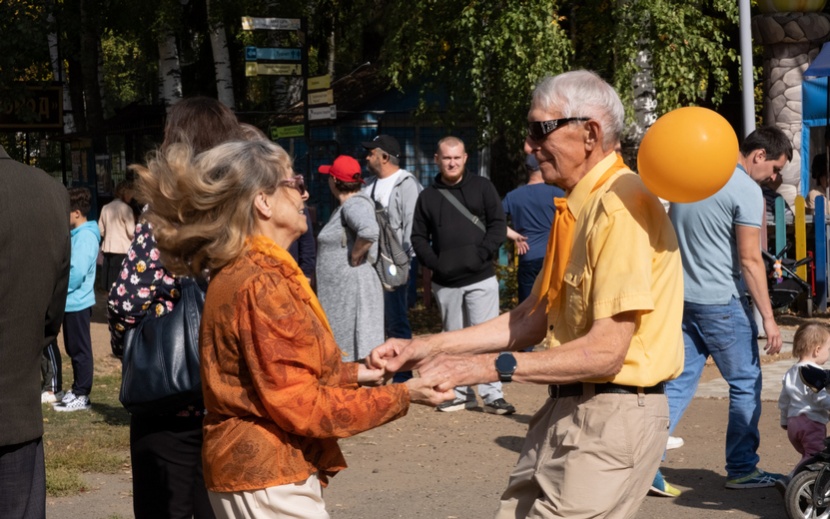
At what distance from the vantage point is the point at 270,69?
1416 centimetres

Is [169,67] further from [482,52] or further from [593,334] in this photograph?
[593,334]

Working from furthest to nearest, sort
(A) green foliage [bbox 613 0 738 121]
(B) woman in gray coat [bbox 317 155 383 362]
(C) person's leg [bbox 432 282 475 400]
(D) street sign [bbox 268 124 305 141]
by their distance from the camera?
1. (D) street sign [bbox 268 124 305 141]
2. (A) green foliage [bbox 613 0 738 121]
3. (C) person's leg [bbox 432 282 475 400]
4. (B) woman in gray coat [bbox 317 155 383 362]

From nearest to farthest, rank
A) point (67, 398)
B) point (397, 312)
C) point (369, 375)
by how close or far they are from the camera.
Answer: point (369, 375) < point (67, 398) < point (397, 312)

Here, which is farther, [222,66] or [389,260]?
[222,66]

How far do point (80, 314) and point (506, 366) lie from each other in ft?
22.3

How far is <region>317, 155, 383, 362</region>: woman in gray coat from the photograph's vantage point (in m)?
8.71

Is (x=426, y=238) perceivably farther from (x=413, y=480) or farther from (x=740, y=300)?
(x=740, y=300)

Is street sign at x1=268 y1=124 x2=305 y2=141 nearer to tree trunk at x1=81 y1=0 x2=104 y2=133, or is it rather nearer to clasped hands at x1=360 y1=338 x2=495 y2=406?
tree trunk at x1=81 y1=0 x2=104 y2=133

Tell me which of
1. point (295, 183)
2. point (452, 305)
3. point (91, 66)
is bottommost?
point (452, 305)

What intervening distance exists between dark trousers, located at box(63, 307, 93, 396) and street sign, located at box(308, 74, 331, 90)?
5.49 metres

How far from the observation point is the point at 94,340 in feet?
45.7

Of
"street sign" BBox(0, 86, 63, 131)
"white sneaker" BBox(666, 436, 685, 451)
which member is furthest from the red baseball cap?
"street sign" BBox(0, 86, 63, 131)

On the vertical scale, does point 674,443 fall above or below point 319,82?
below

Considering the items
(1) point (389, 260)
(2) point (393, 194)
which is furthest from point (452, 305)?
(2) point (393, 194)
